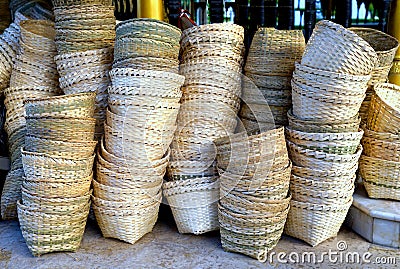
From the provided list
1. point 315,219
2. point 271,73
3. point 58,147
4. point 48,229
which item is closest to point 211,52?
point 271,73

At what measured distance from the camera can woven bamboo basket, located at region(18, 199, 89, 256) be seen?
290cm

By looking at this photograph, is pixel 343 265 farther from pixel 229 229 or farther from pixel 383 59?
pixel 383 59

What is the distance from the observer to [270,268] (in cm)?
285

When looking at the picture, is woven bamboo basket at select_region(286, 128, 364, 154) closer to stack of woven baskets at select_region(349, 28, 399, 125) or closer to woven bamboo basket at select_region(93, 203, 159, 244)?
stack of woven baskets at select_region(349, 28, 399, 125)

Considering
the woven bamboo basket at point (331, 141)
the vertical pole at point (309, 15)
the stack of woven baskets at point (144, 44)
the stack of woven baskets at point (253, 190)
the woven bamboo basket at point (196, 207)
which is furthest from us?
the vertical pole at point (309, 15)

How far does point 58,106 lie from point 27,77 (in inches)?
35.7

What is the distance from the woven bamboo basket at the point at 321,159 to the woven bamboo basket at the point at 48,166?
133 centimetres

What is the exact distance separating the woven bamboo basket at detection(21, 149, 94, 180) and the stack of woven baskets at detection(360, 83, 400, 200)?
183cm

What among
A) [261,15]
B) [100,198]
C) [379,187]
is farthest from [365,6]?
[100,198]

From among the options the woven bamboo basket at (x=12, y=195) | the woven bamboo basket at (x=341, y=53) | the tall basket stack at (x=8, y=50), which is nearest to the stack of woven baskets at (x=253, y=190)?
the woven bamboo basket at (x=341, y=53)

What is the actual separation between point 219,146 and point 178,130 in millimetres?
383

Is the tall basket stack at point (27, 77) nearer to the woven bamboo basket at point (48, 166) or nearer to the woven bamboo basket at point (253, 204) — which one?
the woven bamboo basket at point (48, 166)

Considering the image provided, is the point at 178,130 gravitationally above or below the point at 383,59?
below

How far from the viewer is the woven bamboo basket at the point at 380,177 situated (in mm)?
3131
